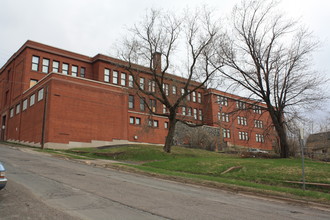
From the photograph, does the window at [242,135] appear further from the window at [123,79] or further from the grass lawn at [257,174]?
the grass lawn at [257,174]

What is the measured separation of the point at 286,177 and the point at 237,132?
51.5 m

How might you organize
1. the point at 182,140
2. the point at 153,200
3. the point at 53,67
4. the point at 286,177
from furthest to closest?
1. the point at 182,140
2. the point at 53,67
3. the point at 286,177
4. the point at 153,200

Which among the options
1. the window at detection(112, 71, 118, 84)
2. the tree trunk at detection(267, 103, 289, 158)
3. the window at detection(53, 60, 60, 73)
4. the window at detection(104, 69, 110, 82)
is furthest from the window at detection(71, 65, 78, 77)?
the tree trunk at detection(267, 103, 289, 158)

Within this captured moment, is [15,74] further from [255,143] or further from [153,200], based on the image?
[255,143]

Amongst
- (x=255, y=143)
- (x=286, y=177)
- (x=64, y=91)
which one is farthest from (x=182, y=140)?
(x=286, y=177)

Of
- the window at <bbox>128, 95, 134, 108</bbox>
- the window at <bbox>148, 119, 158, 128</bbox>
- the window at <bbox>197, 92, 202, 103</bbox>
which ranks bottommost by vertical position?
the window at <bbox>148, 119, 158, 128</bbox>

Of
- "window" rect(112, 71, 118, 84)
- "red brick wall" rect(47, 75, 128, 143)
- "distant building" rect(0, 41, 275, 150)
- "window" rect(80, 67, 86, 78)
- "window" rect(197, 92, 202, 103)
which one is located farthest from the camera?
"window" rect(197, 92, 202, 103)

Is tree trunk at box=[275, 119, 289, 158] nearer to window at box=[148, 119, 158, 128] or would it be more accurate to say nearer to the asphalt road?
the asphalt road

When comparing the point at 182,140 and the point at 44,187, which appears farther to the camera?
the point at 182,140

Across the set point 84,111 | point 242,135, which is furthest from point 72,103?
point 242,135

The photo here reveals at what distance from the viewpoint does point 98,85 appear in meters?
40.9

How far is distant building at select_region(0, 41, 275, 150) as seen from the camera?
1396 inches

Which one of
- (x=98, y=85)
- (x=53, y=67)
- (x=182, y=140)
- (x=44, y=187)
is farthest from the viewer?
(x=182, y=140)

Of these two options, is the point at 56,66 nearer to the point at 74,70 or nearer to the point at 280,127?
the point at 74,70
